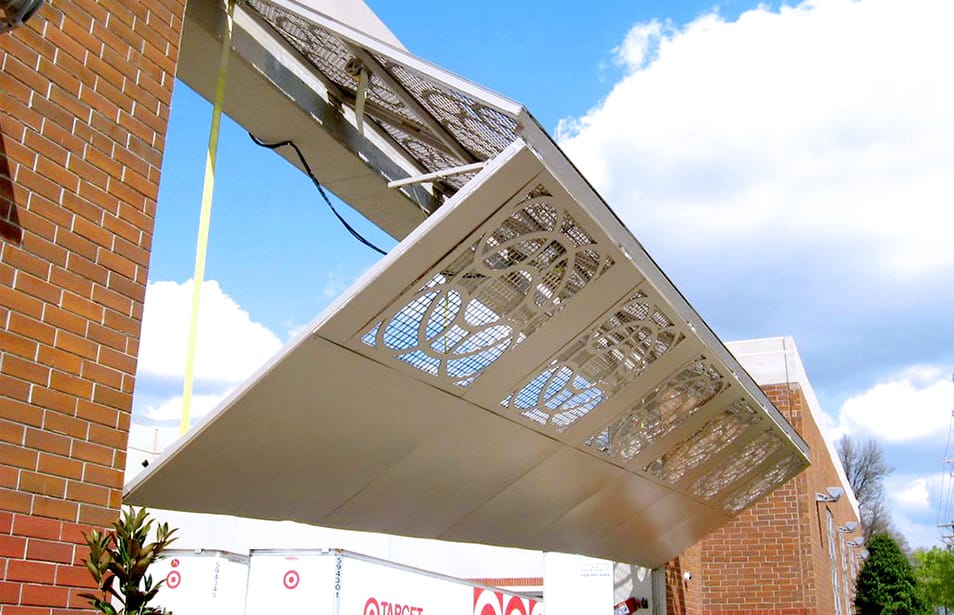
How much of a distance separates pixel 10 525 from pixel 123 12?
218 cm

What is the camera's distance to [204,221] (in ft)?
18.3

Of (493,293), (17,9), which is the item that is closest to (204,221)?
(493,293)

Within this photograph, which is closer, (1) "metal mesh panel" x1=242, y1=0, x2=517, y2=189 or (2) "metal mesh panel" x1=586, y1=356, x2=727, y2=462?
(1) "metal mesh panel" x1=242, y1=0, x2=517, y2=189

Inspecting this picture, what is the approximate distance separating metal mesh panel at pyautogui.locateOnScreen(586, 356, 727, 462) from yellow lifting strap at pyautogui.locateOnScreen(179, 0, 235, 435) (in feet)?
10.9

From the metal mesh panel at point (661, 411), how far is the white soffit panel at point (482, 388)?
19 mm

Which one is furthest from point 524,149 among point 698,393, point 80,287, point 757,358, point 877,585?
point 877,585

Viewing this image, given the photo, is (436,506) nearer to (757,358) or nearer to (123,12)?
(123,12)

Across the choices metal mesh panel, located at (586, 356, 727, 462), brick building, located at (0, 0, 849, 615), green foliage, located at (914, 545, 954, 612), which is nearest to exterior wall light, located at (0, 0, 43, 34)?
brick building, located at (0, 0, 849, 615)

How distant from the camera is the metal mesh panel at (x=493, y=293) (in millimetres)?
4965

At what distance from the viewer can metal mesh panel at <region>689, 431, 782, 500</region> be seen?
10008 millimetres

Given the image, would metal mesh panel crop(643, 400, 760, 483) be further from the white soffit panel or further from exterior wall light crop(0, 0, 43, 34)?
exterior wall light crop(0, 0, 43, 34)

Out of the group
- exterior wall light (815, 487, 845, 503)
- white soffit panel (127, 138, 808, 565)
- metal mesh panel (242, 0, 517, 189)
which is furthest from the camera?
exterior wall light (815, 487, 845, 503)

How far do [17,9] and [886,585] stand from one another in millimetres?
21926

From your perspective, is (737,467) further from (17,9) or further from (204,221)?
(17,9)
